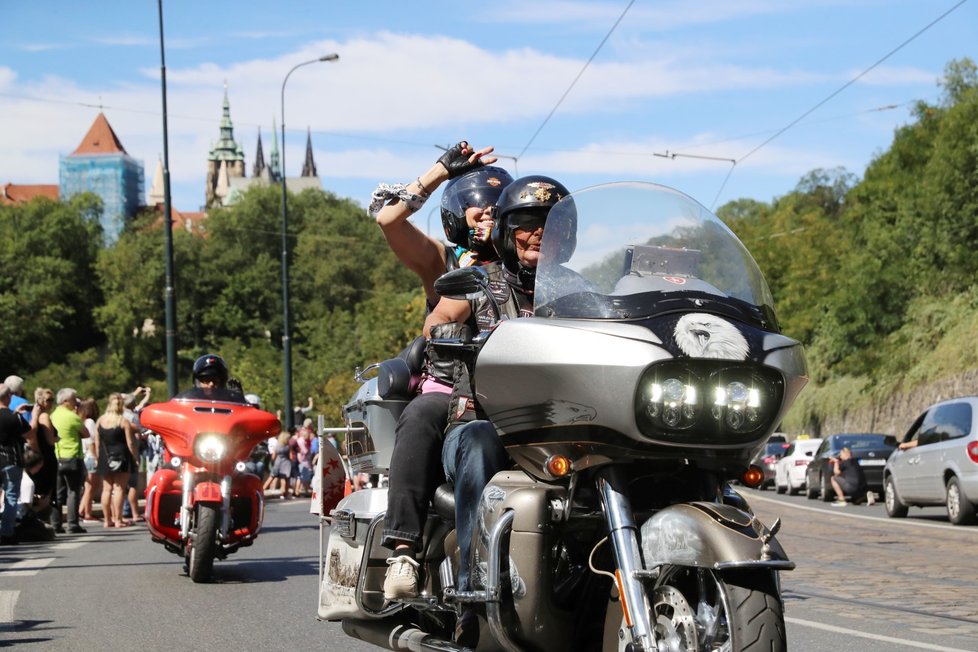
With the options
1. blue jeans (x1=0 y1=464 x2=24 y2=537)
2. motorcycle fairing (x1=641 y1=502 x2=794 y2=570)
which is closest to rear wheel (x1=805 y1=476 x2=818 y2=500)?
blue jeans (x1=0 y1=464 x2=24 y2=537)

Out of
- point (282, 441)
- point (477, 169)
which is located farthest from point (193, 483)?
point (282, 441)

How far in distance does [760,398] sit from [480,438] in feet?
3.42

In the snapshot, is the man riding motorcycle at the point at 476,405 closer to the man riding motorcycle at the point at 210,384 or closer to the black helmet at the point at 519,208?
the black helmet at the point at 519,208

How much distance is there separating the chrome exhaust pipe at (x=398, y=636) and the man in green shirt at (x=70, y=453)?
13.0 m

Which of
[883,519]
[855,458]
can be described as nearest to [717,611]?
[883,519]

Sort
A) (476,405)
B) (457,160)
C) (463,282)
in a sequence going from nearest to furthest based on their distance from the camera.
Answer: (463,282), (476,405), (457,160)

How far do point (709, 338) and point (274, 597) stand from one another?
6.41 meters

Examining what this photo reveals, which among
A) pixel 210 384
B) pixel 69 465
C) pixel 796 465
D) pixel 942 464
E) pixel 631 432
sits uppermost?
pixel 210 384

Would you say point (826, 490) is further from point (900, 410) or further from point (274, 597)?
point (274, 597)

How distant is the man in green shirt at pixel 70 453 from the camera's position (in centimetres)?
1836

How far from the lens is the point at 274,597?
10.1 m

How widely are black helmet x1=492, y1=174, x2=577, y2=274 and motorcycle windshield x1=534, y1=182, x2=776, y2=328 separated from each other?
0.33 meters

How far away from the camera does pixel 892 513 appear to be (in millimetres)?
22297

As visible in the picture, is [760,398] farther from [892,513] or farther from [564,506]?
[892,513]
